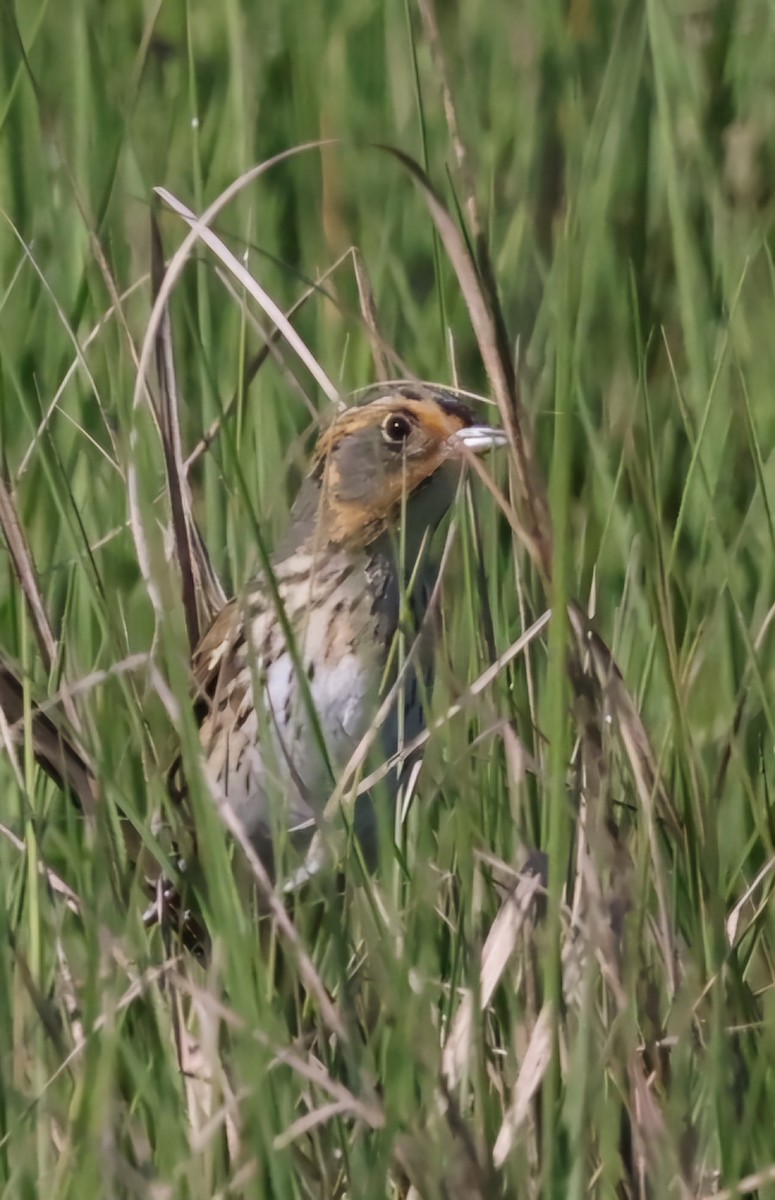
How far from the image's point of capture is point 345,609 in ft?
7.10

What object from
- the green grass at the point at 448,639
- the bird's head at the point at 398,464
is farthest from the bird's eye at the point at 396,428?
the green grass at the point at 448,639

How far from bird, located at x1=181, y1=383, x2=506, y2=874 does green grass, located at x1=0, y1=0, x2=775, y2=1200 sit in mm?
85

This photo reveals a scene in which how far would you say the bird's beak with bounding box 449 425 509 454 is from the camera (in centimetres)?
211

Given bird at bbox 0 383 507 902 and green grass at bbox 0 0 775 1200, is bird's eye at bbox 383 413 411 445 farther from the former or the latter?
green grass at bbox 0 0 775 1200

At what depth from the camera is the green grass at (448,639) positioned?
143cm

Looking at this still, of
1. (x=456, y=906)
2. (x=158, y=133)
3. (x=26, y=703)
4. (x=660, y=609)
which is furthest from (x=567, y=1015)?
(x=158, y=133)

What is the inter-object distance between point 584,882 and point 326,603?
27.7 inches

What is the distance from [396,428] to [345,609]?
0.68 feet

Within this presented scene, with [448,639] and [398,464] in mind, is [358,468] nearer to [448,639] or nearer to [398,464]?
[398,464]

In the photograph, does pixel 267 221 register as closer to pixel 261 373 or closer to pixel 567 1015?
pixel 261 373

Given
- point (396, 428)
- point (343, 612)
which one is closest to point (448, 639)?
point (343, 612)

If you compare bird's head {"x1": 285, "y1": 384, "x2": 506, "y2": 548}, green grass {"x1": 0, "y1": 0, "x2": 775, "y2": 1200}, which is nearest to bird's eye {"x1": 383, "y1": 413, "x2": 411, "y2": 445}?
bird's head {"x1": 285, "y1": 384, "x2": 506, "y2": 548}

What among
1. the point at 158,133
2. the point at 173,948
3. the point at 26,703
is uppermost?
the point at 158,133

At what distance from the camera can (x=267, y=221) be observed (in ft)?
10.0
